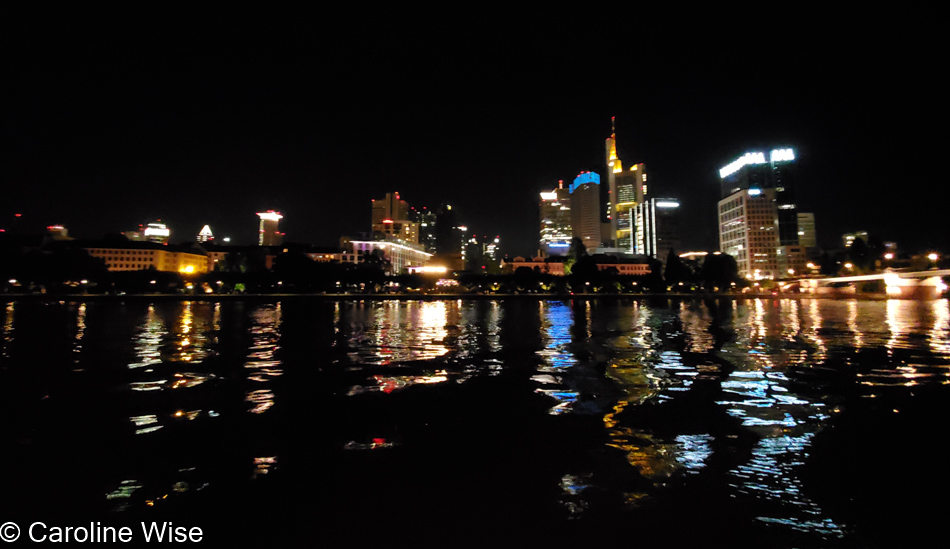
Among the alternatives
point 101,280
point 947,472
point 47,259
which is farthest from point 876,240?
point 47,259

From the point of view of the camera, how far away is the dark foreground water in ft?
13.7

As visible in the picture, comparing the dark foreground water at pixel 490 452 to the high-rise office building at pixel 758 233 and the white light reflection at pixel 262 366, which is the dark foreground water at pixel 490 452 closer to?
the white light reflection at pixel 262 366

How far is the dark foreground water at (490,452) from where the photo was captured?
4.17 metres

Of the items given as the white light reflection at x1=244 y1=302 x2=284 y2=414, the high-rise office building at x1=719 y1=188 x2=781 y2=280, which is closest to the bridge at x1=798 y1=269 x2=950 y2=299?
the high-rise office building at x1=719 y1=188 x2=781 y2=280

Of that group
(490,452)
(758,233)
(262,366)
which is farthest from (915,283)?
(758,233)

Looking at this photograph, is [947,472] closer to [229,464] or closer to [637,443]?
[637,443]

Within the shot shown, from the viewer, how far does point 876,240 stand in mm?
132875

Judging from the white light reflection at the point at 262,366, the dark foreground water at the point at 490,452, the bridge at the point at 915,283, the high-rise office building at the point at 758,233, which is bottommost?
the dark foreground water at the point at 490,452

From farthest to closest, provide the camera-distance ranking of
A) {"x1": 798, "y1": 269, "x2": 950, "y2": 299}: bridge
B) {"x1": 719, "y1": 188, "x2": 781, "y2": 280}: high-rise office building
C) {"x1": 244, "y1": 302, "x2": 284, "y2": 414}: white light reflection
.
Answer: {"x1": 719, "y1": 188, "x2": 781, "y2": 280}: high-rise office building < {"x1": 798, "y1": 269, "x2": 950, "y2": 299}: bridge < {"x1": 244, "y1": 302, "x2": 284, "y2": 414}: white light reflection

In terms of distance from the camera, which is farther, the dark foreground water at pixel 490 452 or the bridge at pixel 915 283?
the bridge at pixel 915 283

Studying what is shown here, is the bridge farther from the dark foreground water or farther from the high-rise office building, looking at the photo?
the high-rise office building

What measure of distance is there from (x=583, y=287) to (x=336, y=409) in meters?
128

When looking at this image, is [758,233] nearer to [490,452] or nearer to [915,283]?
[915,283]

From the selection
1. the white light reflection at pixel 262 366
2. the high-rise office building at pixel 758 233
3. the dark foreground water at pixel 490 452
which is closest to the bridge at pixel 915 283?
the dark foreground water at pixel 490 452
